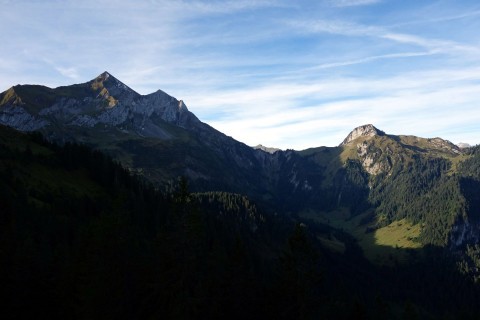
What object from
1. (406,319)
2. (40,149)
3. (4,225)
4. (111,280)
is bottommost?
(406,319)

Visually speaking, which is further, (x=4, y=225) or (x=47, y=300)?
(x=47, y=300)

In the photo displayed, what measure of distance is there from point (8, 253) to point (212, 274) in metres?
24.4

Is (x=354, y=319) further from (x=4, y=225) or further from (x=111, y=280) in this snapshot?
(x=4, y=225)

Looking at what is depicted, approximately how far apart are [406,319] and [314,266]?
67732mm

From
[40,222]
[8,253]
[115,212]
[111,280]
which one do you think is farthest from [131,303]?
[40,222]

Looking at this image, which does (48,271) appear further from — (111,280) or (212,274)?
(212,274)

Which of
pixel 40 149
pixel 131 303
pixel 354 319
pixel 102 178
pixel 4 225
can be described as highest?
pixel 40 149

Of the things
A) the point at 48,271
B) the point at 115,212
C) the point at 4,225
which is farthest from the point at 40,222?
the point at 115,212

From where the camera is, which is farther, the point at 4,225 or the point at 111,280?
the point at 4,225

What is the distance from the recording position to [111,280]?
40.3 metres

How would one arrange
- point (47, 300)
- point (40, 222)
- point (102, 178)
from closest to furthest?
1. point (47, 300)
2. point (40, 222)
3. point (102, 178)

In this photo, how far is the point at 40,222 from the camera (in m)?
96.3

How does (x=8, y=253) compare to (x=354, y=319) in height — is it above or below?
above

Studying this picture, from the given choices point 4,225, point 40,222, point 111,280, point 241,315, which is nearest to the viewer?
point 111,280
